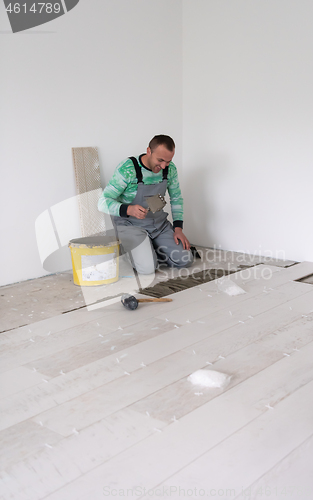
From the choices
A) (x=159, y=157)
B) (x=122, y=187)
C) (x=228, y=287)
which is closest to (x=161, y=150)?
(x=159, y=157)

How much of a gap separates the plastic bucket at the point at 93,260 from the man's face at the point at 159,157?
2.05 ft

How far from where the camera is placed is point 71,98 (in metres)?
3.33

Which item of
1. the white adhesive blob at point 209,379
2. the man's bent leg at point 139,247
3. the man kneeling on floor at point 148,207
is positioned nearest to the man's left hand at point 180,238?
the man kneeling on floor at point 148,207

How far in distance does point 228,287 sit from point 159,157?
1022mm

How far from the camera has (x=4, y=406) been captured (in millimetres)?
1584

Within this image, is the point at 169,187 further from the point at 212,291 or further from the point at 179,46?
the point at 179,46

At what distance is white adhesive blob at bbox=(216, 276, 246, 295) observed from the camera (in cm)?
277

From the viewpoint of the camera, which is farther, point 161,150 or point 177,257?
point 177,257

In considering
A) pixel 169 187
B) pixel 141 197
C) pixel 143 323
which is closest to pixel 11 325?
pixel 143 323

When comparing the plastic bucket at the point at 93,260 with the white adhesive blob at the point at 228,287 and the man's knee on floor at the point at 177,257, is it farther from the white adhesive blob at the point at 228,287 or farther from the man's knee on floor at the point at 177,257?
the white adhesive blob at the point at 228,287

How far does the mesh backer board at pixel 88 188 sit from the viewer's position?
135 inches

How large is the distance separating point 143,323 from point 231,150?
7.05ft

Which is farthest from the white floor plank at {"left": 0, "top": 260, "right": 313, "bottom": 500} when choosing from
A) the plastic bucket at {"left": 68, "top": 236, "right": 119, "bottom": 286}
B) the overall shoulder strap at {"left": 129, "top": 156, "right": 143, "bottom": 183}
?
the overall shoulder strap at {"left": 129, "top": 156, "right": 143, "bottom": 183}

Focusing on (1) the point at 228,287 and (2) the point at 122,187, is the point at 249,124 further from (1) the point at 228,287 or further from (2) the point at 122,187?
(1) the point at 228,287
